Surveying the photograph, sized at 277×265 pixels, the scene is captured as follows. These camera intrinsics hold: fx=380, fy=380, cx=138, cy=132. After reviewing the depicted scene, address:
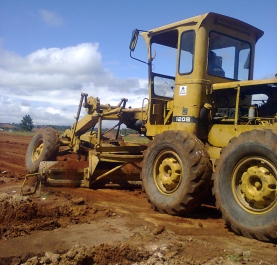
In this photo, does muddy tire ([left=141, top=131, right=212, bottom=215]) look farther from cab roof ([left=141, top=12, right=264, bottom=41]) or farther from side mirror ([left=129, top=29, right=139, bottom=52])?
cab roof ([left=141, top=12, right=264, bottom=41])

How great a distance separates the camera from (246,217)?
16.8 feet

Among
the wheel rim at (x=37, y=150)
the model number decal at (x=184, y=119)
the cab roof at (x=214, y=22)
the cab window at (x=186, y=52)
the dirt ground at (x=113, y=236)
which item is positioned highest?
the cab roof at (x=214, y=22)

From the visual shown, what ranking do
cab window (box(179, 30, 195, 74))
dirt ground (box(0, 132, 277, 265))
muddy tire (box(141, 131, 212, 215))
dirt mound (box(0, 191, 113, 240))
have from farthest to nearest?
cab window (box(179, 30, 195, 74))
muddy tire (box(141, 131, 212, 215))
dirt mound (box(0, 191, 113, 240))
dirt ground (box(0, 132, 277, 265))

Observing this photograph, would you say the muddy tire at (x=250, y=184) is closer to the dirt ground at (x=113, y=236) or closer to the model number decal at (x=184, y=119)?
the dirt ground at (x=113, y=236)

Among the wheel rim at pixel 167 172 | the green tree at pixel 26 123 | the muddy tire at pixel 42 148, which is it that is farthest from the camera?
the green tree at pixel 26 123

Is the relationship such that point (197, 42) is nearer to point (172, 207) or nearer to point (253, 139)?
point (253, 139)

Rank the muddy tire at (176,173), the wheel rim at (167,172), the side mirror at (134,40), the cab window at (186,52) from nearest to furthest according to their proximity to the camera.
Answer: the muddy tire at (176,173)
the wheel rim at (167,172)
the cab window at (186,52)
the side mirror at (134,40)

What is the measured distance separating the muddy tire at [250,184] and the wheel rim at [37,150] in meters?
6.35

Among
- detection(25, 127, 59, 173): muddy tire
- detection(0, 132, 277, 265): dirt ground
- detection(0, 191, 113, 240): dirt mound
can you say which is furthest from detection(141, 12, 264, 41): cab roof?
detection(25, 127, 59, 173): muddy tire

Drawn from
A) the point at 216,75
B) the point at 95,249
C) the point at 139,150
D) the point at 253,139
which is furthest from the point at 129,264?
the point at 139,150

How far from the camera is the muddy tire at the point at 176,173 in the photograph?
19.4 ft

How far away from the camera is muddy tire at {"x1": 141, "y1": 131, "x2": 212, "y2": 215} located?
591 centimetres

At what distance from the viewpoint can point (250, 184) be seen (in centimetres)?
527

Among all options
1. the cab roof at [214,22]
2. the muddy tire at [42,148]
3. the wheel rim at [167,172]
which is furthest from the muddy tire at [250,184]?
the muddy tire at [42,148]
